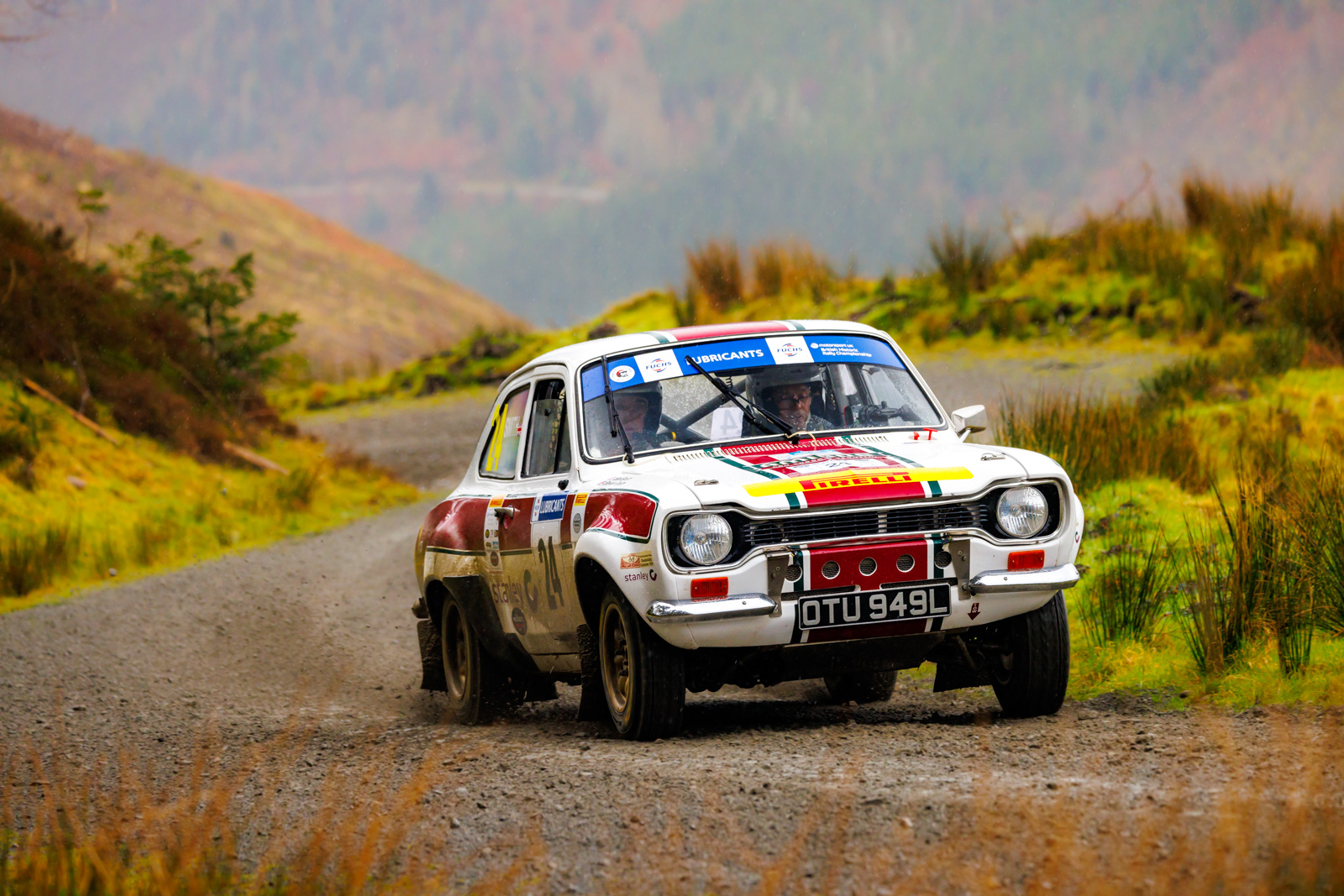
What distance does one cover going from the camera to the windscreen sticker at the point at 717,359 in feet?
24.3

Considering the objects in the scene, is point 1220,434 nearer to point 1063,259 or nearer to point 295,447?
point 1063,259

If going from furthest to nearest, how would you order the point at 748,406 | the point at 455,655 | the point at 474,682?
1. the point at 455,655
2. the point at 474,682
3. the point at 748,406

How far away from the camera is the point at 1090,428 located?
41.2 feet

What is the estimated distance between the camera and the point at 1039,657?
657 cm

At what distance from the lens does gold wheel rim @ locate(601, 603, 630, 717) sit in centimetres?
658

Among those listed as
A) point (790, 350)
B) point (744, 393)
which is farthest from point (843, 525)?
point (790, 350)

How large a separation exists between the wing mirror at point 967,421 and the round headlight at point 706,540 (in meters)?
1.87

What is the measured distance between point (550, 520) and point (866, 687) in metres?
2.33

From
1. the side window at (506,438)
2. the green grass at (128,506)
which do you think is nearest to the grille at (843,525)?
the side window at (506,438)

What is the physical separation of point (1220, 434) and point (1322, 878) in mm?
11122

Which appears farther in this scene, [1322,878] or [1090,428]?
[1090,428]

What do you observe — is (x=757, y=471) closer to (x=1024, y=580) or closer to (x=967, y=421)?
(x=1024, y=580)

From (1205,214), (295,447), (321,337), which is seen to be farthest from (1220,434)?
(321,337)

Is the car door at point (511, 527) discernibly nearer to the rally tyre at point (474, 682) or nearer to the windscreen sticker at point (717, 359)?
the rally tyre at point (474, 682)
